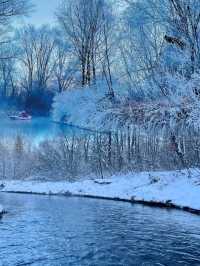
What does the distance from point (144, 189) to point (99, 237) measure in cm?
822

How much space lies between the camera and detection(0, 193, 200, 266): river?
796cm

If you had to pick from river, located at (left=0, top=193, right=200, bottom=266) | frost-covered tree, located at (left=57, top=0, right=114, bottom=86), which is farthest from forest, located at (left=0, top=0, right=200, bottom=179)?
river, located at (left=0, top=193, right=200, bottom=266)

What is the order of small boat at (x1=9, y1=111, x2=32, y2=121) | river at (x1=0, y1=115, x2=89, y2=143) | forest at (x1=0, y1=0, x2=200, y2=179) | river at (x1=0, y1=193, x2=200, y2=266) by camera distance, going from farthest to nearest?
small boat at (x1=9, y1=111, x2=32, y2=121) < river at (x1=0, y1=115, x2=89, y2=143) < forest at (x1=0, y1=0, x2=200, y2=179) < river at (x1=0, y1=193, x2=200, y2=266)

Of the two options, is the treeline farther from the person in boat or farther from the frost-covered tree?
the frost-covered tree

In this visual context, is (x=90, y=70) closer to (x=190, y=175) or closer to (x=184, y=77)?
(x=190, y=175)

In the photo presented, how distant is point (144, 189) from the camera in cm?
1795

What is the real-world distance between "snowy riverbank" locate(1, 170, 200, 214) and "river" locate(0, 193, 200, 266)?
1.07 meters

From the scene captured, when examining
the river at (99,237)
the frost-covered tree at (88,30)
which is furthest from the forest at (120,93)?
the river at (99,237)

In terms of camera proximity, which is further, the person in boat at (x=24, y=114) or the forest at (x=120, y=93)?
Answer: the person in boat at (x=24, y=114)

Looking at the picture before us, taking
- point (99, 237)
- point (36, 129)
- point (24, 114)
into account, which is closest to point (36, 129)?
point (36, 129)

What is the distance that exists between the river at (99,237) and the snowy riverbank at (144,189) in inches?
42.1

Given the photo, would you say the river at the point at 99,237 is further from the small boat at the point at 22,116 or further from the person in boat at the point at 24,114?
the person in boat at the point at 24,114

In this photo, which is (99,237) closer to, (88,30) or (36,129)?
(88,30)

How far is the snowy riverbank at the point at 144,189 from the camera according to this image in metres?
15.3
